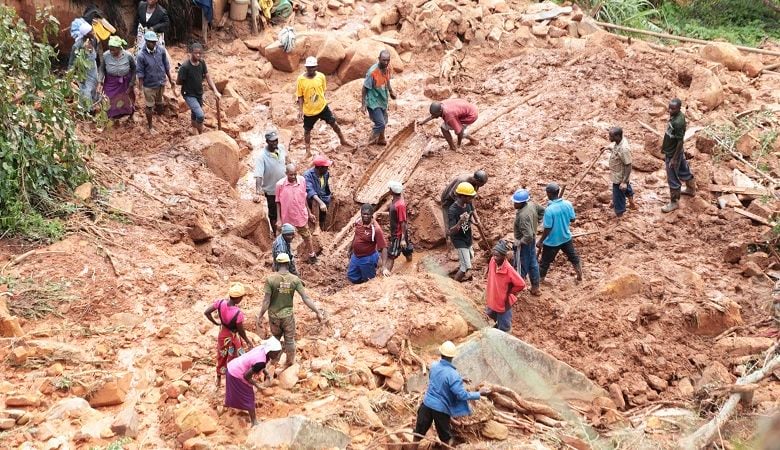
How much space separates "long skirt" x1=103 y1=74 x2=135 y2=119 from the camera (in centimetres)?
1015

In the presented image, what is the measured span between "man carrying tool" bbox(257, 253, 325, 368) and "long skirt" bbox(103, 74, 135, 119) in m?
4.62

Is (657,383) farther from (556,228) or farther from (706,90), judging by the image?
(706,90)

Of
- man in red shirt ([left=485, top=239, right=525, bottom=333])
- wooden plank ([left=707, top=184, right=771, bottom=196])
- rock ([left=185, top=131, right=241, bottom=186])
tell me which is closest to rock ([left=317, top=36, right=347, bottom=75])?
rock ([left=185, top=131, right=241, bottom=186])

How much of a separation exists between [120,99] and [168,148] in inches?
34.6

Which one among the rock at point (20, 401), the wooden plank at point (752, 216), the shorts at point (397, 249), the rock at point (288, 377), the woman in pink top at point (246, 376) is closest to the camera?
the woman in pink top at point (246, 376)

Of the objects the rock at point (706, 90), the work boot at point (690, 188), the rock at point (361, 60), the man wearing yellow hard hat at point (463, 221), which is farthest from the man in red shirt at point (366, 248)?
the rock at point (706, 90)

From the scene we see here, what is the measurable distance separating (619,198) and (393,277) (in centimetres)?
301

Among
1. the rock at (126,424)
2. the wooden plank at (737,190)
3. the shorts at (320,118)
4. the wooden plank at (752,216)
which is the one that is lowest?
the wooden plank at (752,216)

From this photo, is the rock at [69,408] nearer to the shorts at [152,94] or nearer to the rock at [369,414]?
the rock at [369,414]

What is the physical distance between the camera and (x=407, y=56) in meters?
13.7

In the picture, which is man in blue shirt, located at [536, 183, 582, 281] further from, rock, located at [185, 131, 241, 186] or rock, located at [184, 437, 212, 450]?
rock, located at [185, 131, 241, 186]

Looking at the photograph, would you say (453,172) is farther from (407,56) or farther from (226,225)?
(407,56)

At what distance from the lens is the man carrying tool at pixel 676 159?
8859 millimetres

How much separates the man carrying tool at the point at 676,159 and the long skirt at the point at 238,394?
5.60 meters
